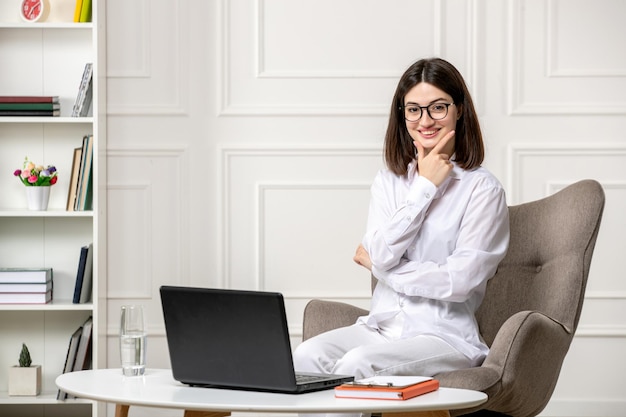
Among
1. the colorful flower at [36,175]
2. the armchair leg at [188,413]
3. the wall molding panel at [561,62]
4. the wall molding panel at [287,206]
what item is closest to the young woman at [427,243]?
the armchair leg at [188,413]

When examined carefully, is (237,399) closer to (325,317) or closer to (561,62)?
(325,317)

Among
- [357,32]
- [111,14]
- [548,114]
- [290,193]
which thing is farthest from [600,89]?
[111,14]

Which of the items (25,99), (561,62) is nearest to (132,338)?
(25,99)

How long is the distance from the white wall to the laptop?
1.92 metres

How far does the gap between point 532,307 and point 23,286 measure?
6.25ft

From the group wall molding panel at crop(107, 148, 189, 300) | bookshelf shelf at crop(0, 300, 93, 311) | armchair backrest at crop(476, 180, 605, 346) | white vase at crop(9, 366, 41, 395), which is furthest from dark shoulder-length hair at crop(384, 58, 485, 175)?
white vase at crop(9, 366, 41, 395)

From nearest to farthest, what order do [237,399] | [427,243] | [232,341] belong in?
[237,399] < [232,341] < [427,243]

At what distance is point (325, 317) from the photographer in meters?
2.67

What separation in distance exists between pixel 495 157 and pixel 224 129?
3.58 ft

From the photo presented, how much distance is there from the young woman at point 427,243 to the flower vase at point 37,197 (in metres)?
1.49

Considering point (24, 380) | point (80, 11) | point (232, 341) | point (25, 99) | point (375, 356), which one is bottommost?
point (24, 380)

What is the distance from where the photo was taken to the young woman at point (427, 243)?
2.31m

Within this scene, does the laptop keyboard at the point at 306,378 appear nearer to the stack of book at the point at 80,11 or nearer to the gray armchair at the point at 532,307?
the gray armchair at the point at 532,307

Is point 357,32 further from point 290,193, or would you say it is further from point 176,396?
point 176,396
